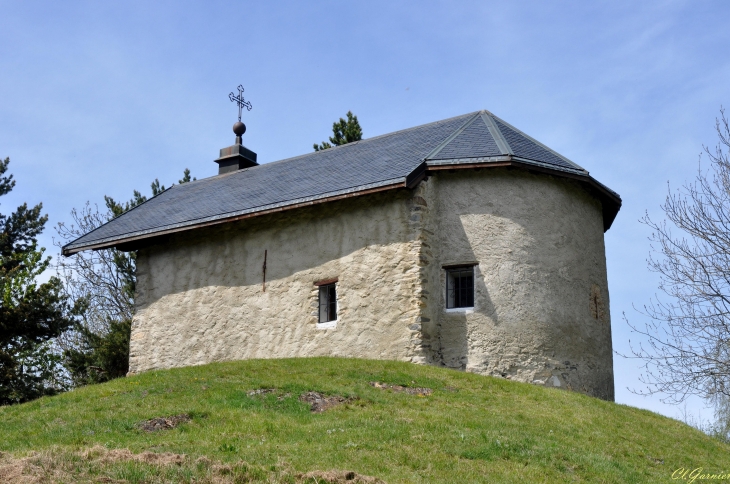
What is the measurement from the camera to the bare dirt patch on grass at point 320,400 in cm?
1273

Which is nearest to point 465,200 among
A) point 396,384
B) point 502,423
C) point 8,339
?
point 396,384

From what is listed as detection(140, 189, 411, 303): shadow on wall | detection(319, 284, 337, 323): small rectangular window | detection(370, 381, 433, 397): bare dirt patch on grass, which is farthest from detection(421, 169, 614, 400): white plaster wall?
detection(370, 381, 433, 397): bare dirt patch on grass

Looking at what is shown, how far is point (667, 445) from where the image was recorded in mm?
12664

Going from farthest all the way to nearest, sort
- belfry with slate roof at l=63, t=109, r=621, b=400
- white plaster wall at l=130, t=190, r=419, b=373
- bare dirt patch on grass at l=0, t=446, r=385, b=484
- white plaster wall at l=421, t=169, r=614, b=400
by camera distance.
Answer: white plaster wall at l=130, t=190, r=419, b=373
belfry with slate roof at l=63, t=109, r=621, b=400
white plaster wall at l=421, t=169, r=614, b=400
bare dirt patch on grass at l=0, t=446, r=385, b=484

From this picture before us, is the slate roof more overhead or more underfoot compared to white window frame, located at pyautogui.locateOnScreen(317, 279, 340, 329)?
more overhead

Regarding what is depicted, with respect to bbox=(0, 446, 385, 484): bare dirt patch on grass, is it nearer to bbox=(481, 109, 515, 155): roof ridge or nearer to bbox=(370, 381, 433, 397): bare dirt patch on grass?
bbox=(370, 381, 433, 397): bare dirt patch on grass

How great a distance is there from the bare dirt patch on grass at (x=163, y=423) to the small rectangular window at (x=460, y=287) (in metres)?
6.70

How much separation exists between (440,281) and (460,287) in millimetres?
447

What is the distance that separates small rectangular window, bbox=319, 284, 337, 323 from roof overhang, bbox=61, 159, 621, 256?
183 cm

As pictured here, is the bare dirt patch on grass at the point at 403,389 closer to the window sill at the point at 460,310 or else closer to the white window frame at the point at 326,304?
the window sill at the point at 460,310

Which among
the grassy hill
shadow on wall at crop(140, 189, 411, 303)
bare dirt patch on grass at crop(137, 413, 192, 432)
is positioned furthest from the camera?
shadow on wall at crop(140, 189, 411, 303)

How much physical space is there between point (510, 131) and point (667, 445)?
8842 millimetres

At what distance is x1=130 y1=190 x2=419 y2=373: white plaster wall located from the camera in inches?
672

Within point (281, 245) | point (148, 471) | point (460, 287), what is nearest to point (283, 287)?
point (281, 245)
